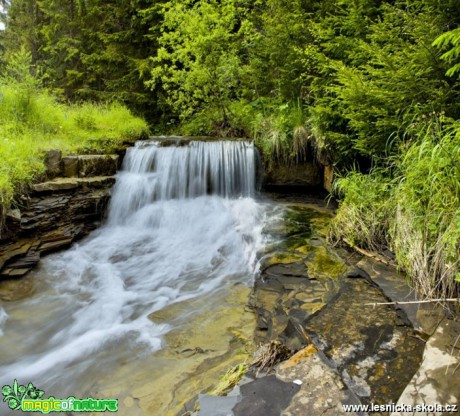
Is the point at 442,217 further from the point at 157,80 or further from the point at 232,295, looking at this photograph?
the point at 157,80

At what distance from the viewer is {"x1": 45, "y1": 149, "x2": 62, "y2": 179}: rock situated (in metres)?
5.83

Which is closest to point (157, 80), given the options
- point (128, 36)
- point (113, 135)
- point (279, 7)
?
point (128, 36)

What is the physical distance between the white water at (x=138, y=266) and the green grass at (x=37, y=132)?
1.00 m

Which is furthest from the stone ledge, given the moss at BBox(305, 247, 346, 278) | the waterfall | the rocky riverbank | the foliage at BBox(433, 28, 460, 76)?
the foliage at BBox(433, 28, 460, 76)

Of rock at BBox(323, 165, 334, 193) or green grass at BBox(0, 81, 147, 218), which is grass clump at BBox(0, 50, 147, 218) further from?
rock at BBox(323, 165, 334, 193)

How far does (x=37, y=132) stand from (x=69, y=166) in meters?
1.23

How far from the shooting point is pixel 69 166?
20.1 ft

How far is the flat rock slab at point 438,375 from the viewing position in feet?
5.77

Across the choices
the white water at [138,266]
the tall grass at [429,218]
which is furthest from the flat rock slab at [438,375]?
the white water at [138,266]

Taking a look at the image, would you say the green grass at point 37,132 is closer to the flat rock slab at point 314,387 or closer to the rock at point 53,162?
the rock at point 53,162

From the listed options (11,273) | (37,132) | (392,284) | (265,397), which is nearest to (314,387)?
(265,397)

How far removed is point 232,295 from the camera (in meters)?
4.11

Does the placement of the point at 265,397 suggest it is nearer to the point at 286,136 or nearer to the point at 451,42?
the point at 451,42

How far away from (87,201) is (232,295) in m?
3.56
